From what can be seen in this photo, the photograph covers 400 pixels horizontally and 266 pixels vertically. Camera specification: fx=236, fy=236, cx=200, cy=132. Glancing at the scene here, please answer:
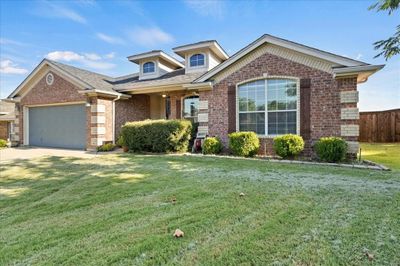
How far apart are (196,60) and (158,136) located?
6218 millimetres

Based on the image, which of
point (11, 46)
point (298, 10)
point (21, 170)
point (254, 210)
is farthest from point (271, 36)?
point (11, 46)

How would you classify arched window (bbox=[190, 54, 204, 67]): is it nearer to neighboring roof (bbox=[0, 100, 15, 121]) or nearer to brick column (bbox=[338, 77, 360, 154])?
brick column (bbox=[338, 77, 360, 154])

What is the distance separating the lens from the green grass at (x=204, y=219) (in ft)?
8.02

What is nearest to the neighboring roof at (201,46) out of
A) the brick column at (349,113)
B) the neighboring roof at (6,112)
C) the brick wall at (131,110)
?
the brick wall at (131,110)

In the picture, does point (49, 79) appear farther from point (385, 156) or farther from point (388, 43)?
point (385, 156)

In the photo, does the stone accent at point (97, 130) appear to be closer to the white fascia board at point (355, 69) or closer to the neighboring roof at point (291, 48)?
the neighboring roof at point (291, 48)

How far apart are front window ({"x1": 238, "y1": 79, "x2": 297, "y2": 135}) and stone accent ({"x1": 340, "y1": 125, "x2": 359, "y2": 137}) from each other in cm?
163

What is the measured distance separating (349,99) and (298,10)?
4.86 m

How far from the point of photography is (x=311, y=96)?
9.03m

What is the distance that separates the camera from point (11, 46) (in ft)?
51.0

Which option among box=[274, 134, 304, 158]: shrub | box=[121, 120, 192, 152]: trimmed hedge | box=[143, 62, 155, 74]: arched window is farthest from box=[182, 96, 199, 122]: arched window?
box=[274, 134, 304, 158]: shrub

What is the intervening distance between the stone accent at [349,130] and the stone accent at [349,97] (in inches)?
36.3

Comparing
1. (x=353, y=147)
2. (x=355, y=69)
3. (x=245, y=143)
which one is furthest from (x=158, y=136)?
(x=355, y=69)

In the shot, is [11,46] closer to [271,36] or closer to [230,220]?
[271,36]
